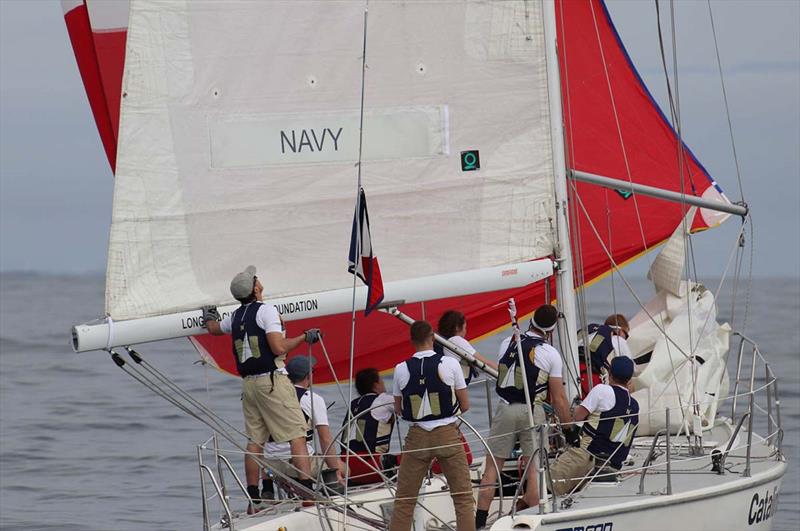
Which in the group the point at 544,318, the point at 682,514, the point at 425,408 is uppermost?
the point at 544,318

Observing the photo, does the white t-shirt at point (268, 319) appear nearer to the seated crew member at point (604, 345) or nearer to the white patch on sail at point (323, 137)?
the white patch on sail at point (323, 137)

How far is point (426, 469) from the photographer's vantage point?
8.59 metres

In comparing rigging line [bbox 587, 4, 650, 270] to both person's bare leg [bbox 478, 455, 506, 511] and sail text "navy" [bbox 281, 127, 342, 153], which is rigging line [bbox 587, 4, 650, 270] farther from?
person's bare leg [bbox 478, 455, 506, 511]

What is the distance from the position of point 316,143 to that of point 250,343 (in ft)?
6.19

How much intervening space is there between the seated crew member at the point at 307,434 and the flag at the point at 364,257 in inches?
23.6

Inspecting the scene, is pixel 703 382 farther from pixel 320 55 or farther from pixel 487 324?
pixel 320 55

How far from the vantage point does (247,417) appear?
373 inches

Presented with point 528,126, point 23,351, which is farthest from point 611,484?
point 23,351

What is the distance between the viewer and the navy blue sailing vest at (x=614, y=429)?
30.1 feet

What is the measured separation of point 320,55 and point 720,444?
14.0 feet

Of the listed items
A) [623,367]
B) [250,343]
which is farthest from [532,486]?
[250,343]

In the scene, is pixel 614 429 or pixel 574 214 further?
pixel 574 214

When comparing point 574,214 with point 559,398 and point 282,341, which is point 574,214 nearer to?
point 559,398

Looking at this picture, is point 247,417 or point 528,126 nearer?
point 247,417
